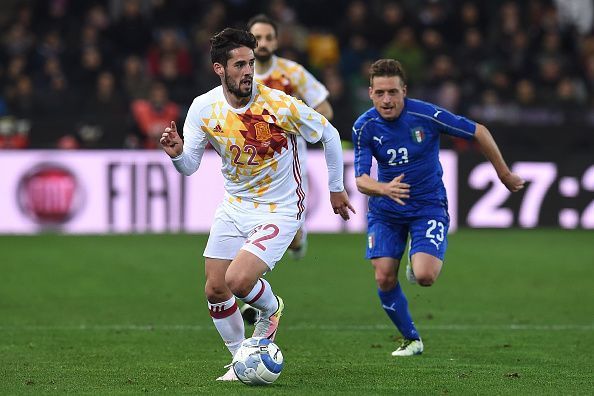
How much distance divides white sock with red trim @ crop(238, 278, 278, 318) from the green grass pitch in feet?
1.41

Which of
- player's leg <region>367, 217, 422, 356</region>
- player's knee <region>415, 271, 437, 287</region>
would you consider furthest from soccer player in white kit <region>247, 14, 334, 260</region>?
player's knee <region>415, 271, 437, 287</region>

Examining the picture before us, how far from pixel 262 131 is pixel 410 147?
172cm

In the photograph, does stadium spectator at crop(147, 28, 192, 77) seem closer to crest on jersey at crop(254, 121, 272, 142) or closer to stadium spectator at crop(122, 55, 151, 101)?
stadium spectator at crop(122, 55, 151, 101)

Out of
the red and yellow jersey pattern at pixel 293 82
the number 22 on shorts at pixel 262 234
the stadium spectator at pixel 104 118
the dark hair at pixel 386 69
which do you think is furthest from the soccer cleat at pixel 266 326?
the stadium spectator at pixel 104 118

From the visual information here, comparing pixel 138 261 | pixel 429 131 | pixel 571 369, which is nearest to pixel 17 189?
pixel 138 261

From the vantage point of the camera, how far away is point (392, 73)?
29.8ft

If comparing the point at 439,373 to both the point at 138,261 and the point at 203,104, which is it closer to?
the point at 203,104

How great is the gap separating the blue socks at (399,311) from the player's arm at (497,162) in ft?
3.75

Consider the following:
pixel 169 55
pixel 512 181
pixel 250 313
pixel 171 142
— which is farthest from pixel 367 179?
pixel 169 55

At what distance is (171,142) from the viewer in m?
7.71

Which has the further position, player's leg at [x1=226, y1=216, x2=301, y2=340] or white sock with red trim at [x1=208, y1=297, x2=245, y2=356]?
white sock with red trim at [x1=208, y1=297, x2=245, y2=356]

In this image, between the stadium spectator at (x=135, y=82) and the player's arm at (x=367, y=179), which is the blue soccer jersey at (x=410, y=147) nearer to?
the player's arm at (x=367, y=179)

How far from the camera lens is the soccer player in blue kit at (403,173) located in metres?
9.17

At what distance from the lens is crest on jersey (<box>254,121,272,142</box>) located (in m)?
7.98
